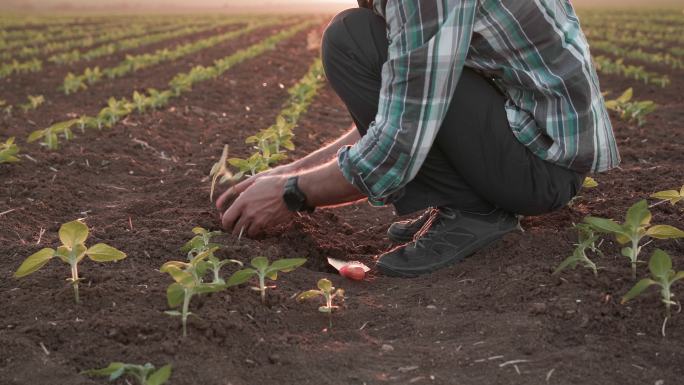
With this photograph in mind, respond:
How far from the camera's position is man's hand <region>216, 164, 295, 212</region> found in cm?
312

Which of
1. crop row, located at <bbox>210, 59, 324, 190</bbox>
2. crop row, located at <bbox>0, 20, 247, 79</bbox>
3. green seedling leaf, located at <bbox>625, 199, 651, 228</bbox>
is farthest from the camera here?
crop row, located at <bbox>0, 20, 247, 79</bbox>

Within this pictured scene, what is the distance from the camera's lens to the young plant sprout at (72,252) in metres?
2.32

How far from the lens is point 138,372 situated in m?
1.98

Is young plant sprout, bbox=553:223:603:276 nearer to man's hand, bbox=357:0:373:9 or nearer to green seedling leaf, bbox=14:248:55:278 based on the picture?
man's hand, bbox=357:0:373:9

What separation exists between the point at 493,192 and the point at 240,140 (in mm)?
2796

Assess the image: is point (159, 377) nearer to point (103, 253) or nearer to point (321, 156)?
point (103, 253)

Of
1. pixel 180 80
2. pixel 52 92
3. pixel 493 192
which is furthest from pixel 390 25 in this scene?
pixel 52 92

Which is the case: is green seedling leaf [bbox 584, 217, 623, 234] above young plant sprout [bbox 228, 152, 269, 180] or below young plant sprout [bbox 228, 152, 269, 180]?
above

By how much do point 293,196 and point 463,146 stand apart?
2.10 ft

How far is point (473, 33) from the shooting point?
2697 mm

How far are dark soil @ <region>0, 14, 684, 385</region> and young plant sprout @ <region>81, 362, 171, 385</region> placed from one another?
66 millimetres

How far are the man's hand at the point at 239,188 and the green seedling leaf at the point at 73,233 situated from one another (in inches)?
32.6

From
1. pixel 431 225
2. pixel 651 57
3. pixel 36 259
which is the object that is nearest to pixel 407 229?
pixel 431 225

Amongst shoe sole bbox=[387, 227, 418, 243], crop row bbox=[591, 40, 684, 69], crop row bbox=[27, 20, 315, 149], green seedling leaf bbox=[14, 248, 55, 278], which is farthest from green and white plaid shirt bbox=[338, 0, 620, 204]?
crop row bbox=[591, 40, 684, 69]
